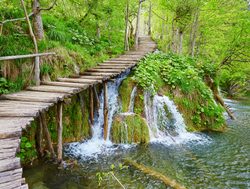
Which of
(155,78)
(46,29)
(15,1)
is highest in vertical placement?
(15,1)

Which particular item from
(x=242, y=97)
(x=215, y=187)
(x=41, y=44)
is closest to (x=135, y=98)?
(x=41, y=44)

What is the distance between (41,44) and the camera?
880 centimetres

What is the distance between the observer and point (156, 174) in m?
7.14

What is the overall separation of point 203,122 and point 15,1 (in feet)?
28.9

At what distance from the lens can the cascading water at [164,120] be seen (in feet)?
34.3

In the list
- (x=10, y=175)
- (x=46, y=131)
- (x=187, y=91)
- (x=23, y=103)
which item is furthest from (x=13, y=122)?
(x=187, y=91)

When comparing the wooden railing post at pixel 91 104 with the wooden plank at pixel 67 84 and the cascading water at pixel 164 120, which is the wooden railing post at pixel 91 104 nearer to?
the wooden plank at pixel 67 84

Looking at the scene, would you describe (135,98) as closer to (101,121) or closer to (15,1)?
(101,121)

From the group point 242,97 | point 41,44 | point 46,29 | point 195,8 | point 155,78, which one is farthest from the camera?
point 242,97

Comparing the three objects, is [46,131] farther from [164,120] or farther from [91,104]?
[164,120]

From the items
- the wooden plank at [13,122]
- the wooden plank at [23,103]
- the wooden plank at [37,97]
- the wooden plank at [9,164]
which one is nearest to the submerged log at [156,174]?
the wooden plank at [37,97]

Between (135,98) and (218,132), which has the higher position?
(135,98)

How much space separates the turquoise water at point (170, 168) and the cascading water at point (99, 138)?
0.42 meters

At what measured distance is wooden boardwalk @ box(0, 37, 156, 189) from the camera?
3280mm
